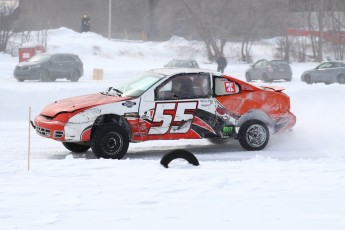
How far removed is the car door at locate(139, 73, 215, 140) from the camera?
1279cm

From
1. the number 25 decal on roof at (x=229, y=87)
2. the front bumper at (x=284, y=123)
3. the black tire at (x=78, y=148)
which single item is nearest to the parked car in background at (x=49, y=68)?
the black tire at (x=78, y=148)

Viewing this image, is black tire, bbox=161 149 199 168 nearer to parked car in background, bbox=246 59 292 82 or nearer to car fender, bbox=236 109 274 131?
car fender, bbox=236 109 274 131

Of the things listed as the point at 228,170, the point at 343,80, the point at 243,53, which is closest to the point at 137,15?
the point at 243,53

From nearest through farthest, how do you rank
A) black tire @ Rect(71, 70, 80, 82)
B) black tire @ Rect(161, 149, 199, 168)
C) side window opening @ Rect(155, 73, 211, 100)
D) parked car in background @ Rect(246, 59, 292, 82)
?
black tire @ Rect(161, 149, 199, 168) < side window opening @ Rect(155, 73, 211, 100) < black tire @ Rect(71, 70, 80, 82) < parked car in background @ Rect(246, 59, 292, 82)

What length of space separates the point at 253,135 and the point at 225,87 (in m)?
1.00

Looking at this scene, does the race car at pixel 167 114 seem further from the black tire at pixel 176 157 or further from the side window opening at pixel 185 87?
the black tire at pixel 176 157

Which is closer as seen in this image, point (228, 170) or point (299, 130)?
point (228, 170)

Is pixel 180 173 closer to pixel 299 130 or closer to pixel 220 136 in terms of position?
pixel 220 136

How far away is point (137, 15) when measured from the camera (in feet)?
292

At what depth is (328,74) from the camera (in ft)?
123

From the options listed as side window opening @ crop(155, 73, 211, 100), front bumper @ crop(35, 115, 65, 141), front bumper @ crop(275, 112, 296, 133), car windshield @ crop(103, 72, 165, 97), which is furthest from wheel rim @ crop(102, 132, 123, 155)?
front bumper @ crop(275, 112, 296, 133)

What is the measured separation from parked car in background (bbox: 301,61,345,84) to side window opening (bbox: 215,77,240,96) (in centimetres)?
2460

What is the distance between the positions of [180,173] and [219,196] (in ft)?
4.95

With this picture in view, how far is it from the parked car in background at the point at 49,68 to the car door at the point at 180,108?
76.7 feet
